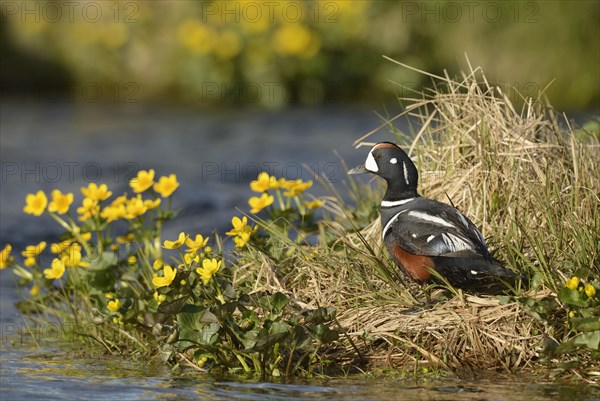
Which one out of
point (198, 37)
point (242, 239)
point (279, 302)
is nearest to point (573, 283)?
point (279, 302)

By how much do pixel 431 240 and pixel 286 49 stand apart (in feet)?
26.8

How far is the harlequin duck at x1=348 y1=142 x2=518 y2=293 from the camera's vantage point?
5156 mm

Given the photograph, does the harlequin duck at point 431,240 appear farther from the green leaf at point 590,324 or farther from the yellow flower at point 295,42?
the yellow flower at point 295,42

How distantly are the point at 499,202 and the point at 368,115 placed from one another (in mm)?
7124

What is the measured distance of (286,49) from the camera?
1314 cm

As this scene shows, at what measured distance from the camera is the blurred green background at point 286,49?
13.1m

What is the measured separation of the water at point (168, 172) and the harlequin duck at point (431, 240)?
1.74ft

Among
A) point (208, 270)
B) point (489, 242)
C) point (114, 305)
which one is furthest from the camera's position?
point (489, 242)

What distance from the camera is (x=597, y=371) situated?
4875 mm

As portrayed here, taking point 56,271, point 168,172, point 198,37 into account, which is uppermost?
point 198,37

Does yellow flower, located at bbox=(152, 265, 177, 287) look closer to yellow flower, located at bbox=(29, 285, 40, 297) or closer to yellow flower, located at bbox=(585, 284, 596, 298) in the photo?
yellow flower, located at bbox=(29, 285, 40, 297)

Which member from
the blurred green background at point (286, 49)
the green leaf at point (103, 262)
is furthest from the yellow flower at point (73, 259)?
the blurred green background at point (286, 49)

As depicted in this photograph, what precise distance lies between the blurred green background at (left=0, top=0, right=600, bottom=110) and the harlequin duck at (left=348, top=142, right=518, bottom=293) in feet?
22.5

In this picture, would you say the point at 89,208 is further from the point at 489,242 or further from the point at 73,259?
the point at 489,242
